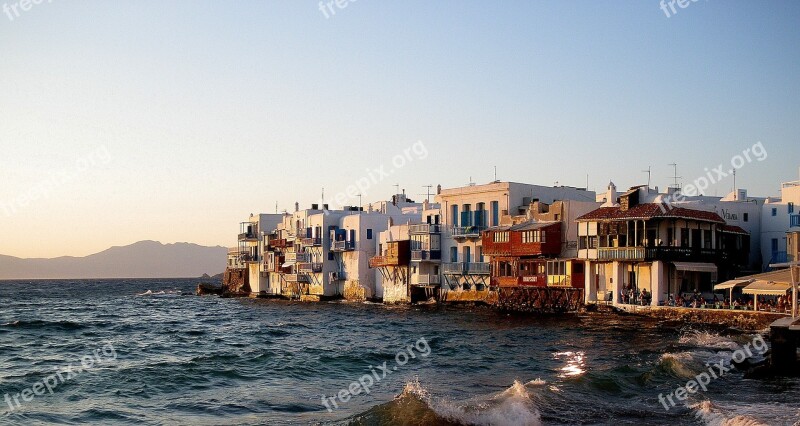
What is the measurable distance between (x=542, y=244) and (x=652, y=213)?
888cm

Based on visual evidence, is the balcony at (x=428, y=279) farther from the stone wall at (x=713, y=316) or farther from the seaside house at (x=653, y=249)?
the stone wall at (x=713, y=316)

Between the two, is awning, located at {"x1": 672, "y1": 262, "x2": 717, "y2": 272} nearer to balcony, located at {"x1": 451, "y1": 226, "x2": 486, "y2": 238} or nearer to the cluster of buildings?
the cluster of buildings

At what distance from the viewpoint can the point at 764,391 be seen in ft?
71.1

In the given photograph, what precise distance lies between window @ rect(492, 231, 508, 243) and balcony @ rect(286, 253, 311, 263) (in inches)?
1101

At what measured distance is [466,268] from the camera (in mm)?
63156

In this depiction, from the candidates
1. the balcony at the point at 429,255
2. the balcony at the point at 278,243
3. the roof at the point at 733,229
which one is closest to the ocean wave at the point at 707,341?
the roof at the point at 733,229

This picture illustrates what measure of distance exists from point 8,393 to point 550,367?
1736 cm

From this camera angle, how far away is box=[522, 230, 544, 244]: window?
5511 centimetres

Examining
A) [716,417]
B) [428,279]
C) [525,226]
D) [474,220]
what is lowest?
[716,417]

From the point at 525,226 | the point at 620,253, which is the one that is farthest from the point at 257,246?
the point at 620,253

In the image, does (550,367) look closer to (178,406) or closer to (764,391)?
(764,391)

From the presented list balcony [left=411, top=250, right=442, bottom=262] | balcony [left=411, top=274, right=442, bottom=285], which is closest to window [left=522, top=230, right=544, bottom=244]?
balcony [left=411, top=250, right=442, bottom=262]

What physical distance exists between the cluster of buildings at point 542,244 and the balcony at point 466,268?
12cm

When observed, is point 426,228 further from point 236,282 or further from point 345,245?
point 236,282
